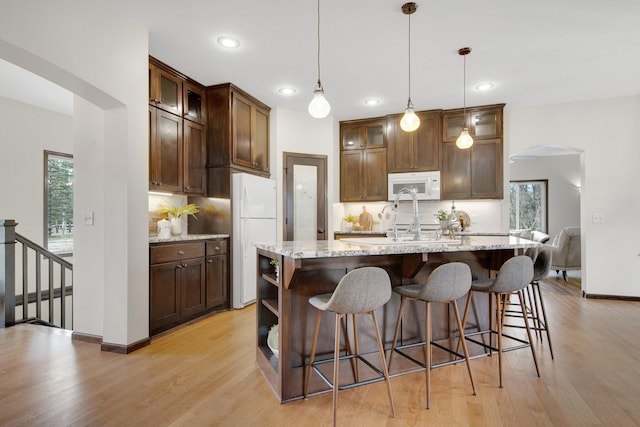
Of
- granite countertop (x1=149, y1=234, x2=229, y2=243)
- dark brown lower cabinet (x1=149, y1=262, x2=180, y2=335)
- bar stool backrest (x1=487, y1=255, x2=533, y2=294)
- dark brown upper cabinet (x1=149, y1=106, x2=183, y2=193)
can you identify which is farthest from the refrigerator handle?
bar stool backrest (x1=487, y1=255, x2=533, y2=294)

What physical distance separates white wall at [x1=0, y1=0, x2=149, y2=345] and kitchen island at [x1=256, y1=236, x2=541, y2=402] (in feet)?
3.72

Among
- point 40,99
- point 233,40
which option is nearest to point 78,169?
point 233,40

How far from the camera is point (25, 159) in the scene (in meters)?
4.78

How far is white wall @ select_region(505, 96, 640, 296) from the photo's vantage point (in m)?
4.64

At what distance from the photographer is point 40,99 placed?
4.62 m

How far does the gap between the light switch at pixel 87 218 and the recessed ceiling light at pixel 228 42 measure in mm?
1883

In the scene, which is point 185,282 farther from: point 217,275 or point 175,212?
point 175,212

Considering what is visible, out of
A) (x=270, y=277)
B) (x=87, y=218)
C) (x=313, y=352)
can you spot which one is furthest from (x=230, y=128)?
(x=313, y=352)

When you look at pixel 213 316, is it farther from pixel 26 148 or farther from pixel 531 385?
pixel 26 148

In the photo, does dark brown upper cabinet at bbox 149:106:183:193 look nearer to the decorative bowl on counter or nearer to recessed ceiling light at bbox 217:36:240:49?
recessed ceiling light at bbox 217:36:240:49

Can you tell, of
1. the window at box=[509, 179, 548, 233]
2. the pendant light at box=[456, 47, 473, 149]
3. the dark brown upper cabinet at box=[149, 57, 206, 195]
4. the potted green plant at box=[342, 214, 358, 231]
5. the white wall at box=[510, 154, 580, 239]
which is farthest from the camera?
the window at box=[509, 179, 548, 233]

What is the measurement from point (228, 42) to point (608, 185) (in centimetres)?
509

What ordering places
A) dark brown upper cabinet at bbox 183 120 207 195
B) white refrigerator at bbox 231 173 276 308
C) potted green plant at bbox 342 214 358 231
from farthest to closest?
potted green plant at bbox 342 214 358 231 < white refrigerator at bbox 231 173 276 308 < dark brown upper cabinet at bbox 183 120 207 195

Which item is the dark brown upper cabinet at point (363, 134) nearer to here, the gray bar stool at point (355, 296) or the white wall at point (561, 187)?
the gray bar stool at point (355, 296)
